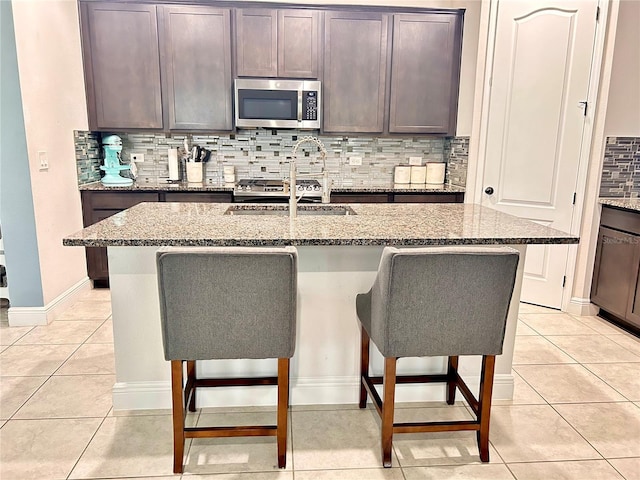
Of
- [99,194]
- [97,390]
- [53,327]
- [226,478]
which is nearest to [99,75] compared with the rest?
[99,194]

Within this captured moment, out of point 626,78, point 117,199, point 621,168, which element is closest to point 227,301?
point 117,199

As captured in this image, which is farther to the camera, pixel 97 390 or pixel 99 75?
pixel 99 75

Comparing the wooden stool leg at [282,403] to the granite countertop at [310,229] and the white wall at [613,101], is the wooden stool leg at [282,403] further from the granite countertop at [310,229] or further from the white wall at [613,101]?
the white wall at [613,101]

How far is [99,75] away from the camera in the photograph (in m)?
3.94

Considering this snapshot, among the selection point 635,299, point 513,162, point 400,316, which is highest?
point 513,162

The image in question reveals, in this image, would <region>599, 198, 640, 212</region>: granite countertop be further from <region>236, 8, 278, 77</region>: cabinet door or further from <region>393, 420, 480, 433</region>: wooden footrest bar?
<region>236, 8, 278, 77</region>: cabinet door

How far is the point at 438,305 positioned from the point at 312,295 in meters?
0.68

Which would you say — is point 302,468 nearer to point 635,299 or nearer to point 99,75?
point 635,299

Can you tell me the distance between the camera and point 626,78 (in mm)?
3391

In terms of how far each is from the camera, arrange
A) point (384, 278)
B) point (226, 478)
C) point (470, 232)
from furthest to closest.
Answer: point (470, 232) → point (226, 478) → point (384, 278)

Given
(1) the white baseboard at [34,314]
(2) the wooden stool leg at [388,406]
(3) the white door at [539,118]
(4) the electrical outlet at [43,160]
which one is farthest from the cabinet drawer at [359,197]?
(2) the wooden stool leg at [388,406]

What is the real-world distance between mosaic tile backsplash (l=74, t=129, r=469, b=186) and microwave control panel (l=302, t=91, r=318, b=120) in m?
0.36

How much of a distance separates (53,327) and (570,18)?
13.8 ft

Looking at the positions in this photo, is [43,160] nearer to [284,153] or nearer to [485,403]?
[284,153]
